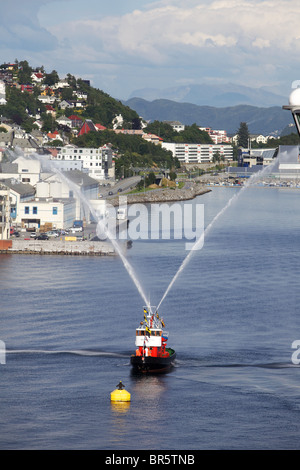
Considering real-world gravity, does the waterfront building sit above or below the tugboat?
above

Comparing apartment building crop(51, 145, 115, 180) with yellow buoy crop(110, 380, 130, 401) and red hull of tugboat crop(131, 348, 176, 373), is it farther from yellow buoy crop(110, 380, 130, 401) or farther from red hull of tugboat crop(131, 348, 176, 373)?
yellow buoy crop(110, 380, 130, 401)

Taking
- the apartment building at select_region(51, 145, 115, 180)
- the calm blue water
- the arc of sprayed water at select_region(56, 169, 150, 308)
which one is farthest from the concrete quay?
the apartment building at select_region(51, 145, 115, 180)

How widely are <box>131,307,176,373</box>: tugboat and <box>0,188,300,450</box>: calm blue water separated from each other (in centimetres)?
48

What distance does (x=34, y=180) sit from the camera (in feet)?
264

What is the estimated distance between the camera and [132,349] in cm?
3344

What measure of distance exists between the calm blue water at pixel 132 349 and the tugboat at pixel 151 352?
484mm

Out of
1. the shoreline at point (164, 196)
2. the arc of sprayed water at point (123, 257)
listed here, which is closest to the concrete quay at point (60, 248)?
the arc of sprayed water at point (123, 257)

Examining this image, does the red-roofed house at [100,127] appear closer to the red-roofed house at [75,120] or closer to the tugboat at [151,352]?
the red-roofed house at [75,120]

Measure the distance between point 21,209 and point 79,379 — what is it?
4152 cm

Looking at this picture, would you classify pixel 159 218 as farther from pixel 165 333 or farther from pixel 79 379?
pixel 79 379

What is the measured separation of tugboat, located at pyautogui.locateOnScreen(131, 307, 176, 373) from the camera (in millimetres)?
31188

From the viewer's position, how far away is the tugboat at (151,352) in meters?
31.2

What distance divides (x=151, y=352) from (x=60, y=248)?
30.5m
